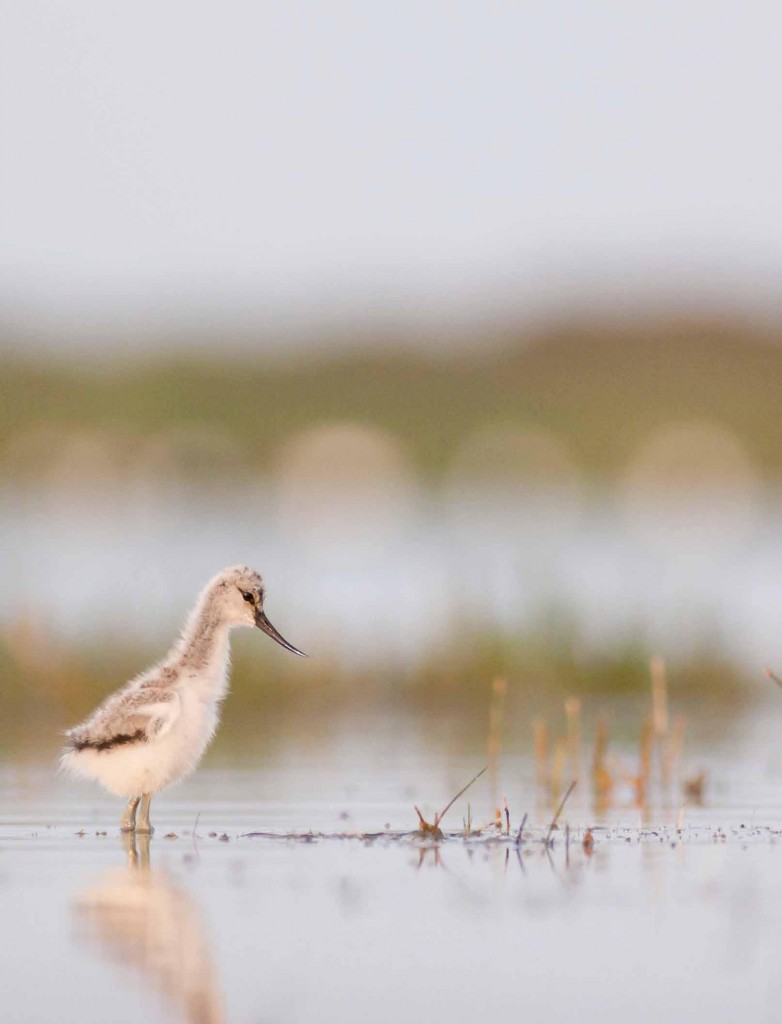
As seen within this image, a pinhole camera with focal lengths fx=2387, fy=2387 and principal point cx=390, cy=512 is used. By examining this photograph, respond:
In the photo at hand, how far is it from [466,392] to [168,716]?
83.4 ft

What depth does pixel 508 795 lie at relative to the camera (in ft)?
31.0

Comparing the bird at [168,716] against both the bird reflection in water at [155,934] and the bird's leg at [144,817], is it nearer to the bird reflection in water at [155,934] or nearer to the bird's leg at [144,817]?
the bird's leg at [144,817]

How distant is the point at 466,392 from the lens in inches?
1325

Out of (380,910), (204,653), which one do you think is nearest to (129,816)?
(204,653)

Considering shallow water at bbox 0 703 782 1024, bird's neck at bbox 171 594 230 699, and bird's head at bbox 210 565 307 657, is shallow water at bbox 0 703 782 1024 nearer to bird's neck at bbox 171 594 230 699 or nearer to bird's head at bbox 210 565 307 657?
bird's neck at bbox 171 594 230 699

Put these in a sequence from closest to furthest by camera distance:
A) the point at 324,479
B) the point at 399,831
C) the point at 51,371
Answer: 1. the point at 399,831
2. the point at 324,479
3. the point at 51,371

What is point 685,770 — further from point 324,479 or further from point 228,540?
point 324,479

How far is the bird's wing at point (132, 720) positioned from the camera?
838cm

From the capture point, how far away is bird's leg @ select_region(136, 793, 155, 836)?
8328 millimetres

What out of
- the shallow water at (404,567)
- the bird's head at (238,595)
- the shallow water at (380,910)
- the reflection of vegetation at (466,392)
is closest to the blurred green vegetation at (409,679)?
the shallow water at (404,567)

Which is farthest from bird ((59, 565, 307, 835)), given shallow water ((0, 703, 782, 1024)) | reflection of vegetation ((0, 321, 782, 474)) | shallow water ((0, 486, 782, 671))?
reflection of vegetation ((0, 321, 782, 474))

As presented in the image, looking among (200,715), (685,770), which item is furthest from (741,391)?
(200,715)

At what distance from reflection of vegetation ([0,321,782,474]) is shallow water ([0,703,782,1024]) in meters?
20.1

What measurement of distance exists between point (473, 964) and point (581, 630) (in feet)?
29.5
